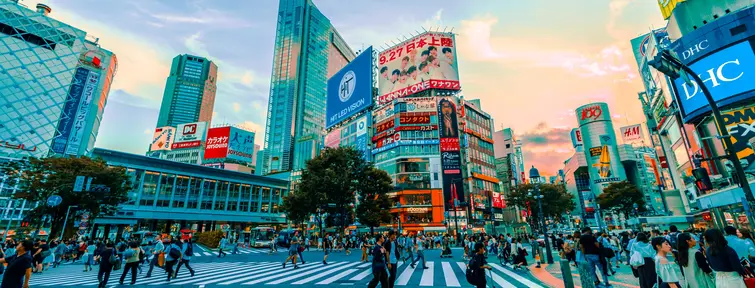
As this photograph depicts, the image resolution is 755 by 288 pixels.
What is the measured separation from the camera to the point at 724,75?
24.5 m

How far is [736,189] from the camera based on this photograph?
23.7 metres

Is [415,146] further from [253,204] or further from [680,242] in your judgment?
[680,242]

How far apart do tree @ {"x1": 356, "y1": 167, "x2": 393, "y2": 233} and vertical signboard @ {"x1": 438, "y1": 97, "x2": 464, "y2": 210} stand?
1572 centimetres

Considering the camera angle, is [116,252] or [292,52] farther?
[292,52]

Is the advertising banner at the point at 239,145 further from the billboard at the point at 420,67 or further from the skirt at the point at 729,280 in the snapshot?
the skirt at the point at 729,280

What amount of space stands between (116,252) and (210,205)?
1852 inches

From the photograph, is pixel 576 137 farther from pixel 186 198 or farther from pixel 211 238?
pixel 186 198

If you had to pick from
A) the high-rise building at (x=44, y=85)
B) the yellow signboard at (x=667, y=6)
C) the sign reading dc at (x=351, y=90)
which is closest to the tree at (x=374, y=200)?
the sign reading dc at (x=351, y=90)

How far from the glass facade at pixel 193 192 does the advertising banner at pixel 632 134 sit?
85.4 meters

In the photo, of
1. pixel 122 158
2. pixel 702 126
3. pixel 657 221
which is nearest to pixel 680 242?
pixel 702 126

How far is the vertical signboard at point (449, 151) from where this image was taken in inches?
2015

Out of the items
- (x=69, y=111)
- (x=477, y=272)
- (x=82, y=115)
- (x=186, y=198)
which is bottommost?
(x=477, y=272)

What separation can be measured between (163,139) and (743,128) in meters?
114

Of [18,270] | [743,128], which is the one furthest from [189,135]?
[743,128]
